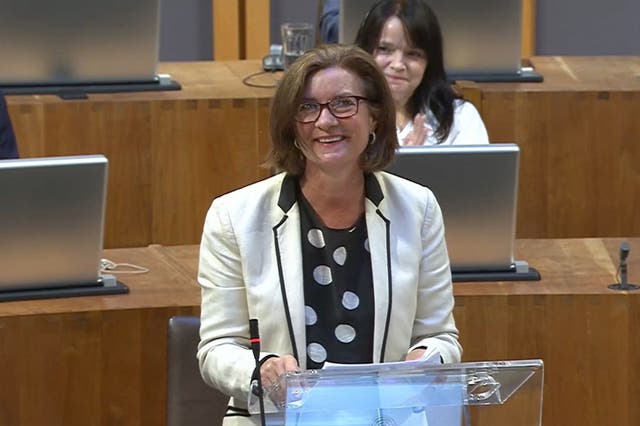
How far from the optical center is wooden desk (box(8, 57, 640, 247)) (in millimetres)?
4023

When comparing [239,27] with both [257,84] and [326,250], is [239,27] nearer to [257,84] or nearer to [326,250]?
[257,84]

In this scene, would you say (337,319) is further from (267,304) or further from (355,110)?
(355,110)

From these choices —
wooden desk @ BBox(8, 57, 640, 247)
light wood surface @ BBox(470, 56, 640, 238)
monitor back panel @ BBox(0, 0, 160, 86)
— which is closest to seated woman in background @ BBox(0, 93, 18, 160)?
wooden desk @ BBox(8, 57, 640, 247)

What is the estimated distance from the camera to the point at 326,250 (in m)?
2.20

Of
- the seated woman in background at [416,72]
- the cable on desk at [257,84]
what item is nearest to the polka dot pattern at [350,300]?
the seated woman in background at [416,72]

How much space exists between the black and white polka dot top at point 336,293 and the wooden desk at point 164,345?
650 millimetres

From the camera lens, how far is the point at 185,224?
411 centimetres

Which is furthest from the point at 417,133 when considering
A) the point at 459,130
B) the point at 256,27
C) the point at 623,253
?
the point at 256,27

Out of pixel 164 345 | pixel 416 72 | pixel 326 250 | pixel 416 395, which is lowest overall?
pixel 164 345

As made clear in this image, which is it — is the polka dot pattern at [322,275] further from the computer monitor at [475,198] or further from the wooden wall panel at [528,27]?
the wooden wall panel at [528,27]

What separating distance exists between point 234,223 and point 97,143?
1.92 m

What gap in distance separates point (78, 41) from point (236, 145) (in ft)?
1.74

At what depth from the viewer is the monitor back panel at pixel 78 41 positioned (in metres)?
4.04

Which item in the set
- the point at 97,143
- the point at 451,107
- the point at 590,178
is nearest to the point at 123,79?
the point at 97,143
